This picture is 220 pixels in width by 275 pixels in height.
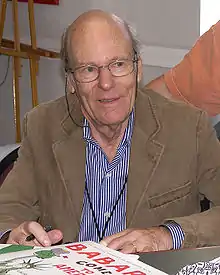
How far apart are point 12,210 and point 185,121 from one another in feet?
1.88

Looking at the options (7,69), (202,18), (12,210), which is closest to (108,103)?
(12,210)

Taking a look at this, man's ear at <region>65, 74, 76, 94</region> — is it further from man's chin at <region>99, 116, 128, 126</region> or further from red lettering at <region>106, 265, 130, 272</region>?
red lettering at <region>106, 265, 130, 272</region>

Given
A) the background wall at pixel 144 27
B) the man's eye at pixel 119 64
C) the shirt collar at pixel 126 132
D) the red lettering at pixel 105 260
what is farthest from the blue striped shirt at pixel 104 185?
the background wall at pixel 144 27

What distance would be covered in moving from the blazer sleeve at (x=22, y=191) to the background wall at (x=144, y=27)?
1.29m

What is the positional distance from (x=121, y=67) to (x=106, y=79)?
5 centimetres

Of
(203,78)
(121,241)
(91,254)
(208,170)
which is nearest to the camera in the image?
(91,254)

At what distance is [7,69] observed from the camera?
5.15 m

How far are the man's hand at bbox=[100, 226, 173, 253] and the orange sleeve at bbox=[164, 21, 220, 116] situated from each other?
87 cm

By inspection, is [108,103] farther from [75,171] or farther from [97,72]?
[75,171]

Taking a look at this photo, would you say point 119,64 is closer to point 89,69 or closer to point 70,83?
point 89,69

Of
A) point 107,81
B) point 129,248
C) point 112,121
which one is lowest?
point 129,248

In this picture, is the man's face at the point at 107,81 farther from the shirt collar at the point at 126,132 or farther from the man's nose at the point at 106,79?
the shirt collar at the point at 126,132

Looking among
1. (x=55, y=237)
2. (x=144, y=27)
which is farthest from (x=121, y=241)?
(x=144, y=27)

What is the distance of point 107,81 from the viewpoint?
5.73 feet
